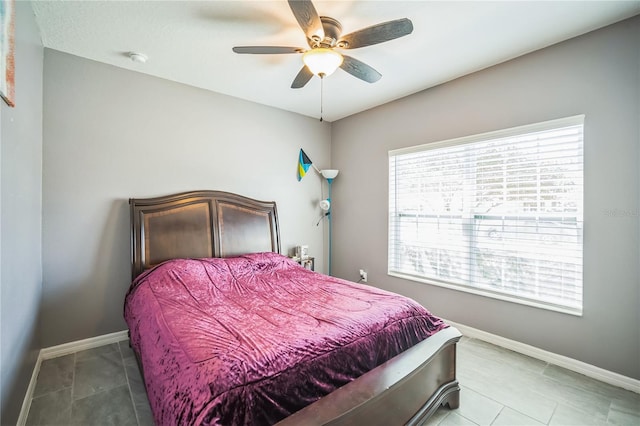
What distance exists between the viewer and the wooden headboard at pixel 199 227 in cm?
274

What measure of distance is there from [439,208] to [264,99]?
254 cm

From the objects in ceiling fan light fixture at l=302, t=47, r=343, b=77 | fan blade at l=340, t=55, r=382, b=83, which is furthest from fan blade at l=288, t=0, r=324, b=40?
fan blade at l=340, t=55, r=382, b=83

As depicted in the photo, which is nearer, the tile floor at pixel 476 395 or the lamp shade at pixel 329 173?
the tile floor at pixel 476 395

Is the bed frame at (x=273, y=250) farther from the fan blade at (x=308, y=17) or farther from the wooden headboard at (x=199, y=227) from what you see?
the fan blade at (x=308, y=17)

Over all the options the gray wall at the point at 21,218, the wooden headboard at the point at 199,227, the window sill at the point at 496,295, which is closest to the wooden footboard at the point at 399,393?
the window sill at the point at 496,295

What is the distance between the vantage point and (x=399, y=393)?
149 cm

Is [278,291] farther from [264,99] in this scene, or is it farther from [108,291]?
[264,99]

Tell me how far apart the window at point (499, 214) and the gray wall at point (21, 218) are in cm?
339

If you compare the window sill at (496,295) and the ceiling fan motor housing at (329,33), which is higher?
the ceiling fan motor housing at (329,33)

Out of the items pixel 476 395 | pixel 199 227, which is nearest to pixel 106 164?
pixel 199 227

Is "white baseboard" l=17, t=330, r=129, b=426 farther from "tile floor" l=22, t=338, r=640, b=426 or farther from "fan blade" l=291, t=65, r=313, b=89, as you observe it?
"fan blade" l=291, t=65, r=313, b=89

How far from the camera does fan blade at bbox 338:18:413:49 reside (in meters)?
1.69

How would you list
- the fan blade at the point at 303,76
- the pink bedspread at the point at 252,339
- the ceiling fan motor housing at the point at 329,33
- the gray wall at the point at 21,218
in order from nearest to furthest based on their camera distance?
the pink bedspread at the point at 252,339 → the gray wall at the point at 21,218 → the ceiling fan motor housing at the point at 329,33 → the fan blade at the point at 303,76

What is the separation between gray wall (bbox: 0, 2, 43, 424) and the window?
3391 millimetres
